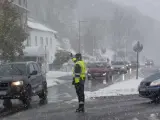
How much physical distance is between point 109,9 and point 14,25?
151253 millimetres

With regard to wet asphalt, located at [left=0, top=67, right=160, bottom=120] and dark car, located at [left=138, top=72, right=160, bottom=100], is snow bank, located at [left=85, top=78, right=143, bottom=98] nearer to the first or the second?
wet asphalt, located at [left=0, top=67, right=160, bottom=120]

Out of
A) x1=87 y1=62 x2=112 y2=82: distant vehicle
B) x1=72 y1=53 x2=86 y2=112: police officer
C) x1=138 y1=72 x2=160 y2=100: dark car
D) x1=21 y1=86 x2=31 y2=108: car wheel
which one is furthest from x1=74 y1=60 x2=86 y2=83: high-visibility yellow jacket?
x1=87 y1=62 x2=112 y2=82: distant vehicle

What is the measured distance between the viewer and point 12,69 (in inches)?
607

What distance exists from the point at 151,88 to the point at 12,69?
5196 mm

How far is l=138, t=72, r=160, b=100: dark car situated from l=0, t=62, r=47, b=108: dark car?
3.94 m

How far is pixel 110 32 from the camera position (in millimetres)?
131500

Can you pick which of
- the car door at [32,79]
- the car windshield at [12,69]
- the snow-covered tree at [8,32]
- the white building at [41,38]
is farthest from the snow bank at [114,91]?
the white building at [41,38]

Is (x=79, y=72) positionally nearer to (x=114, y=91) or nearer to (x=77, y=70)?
(x=77, y=70)

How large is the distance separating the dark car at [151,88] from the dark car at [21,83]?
155 inches

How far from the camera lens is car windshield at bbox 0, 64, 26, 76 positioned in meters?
15.2

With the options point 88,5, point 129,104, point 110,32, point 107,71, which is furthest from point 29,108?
point 88,5

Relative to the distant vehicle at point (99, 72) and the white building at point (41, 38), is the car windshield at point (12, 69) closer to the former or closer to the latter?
the distant vehicle at point (99, 72)

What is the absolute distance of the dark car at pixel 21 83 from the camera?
14.0m

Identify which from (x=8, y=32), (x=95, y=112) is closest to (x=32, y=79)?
(x=95, y=112)
